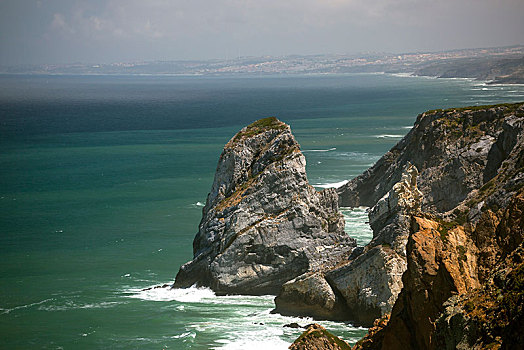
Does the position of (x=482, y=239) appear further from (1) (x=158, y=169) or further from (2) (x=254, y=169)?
(1) (x=158, y=169)

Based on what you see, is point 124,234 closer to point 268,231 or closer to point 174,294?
point 174,294

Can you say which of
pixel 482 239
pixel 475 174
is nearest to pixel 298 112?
pixel 475 174

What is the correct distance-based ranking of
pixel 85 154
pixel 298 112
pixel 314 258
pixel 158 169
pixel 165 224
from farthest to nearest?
pixel 298 112, pixel 85 154, pixel 158 169, pixel 165 224, pixel 314 258

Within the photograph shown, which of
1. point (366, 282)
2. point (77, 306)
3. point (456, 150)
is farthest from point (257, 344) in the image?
point (456, 150)

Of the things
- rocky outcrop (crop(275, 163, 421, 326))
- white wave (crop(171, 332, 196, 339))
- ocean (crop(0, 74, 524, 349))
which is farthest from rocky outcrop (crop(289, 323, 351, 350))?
white wave (crop(171, 332, 196, 339))

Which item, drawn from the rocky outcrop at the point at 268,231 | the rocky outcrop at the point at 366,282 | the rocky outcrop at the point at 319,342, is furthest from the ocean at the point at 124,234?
the rocky outcrop at the point at 319,342

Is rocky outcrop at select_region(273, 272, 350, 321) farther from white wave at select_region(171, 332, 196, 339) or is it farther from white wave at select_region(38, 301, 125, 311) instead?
white wave at select_region(38, 301, 125, 311)
